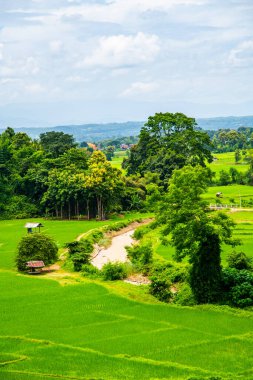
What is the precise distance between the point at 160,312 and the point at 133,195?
4333 cm

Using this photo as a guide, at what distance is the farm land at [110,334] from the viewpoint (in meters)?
20.7

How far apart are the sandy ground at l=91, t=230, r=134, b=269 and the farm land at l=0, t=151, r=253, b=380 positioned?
23.9ft

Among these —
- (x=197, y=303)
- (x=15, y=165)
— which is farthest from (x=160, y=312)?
(x=15, y=165)

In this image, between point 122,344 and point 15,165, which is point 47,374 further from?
point 15,165

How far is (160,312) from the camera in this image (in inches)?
1124

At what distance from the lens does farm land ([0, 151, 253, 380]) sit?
20719mm

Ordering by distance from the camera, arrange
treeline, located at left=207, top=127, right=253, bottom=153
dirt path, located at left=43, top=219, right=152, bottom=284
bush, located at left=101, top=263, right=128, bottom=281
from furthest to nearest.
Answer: treeline, located at left=207, top=127, right=253, bottom=153, dirt path, located at left=43, top=219, right=152, bottom=284, bush, located at left=101, top=263, right=128, bottom=281

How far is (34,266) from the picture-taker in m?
38.7

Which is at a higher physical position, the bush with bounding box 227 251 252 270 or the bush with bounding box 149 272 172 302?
the bush with bounding box 227 251 252 270

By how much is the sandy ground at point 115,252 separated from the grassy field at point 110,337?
359 inches

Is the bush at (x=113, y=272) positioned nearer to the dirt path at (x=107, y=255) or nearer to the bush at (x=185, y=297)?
the dirt path at (x=107, y=255)

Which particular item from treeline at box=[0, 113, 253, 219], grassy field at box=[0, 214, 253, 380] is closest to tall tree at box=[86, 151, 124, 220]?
treeline at box=[0, 113, 253, 219]

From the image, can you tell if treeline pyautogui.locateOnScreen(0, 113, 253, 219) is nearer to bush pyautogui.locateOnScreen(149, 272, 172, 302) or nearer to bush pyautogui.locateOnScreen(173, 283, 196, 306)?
bush pyautogui.locateOnScreen(173, 283, 196, 306)

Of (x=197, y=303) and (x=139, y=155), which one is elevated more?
(x=139, y=155)
